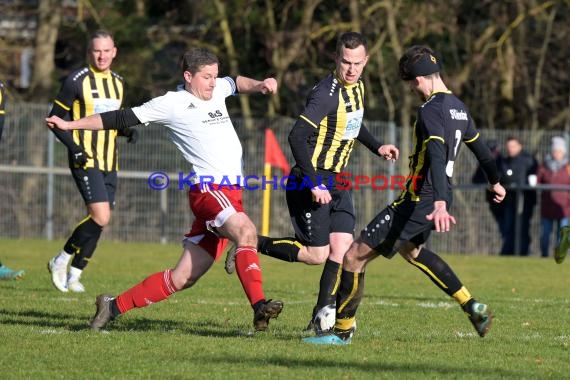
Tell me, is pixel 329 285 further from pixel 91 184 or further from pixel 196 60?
pixel 91 184

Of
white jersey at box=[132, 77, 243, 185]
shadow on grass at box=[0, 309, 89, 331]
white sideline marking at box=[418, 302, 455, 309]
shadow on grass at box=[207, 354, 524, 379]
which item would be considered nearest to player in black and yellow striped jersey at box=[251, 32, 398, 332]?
white jersey at box=[132, 77, 243, 185]

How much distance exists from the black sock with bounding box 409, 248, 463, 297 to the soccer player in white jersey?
108 centimetres

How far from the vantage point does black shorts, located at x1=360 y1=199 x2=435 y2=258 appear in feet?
25.5

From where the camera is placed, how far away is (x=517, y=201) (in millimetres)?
20406

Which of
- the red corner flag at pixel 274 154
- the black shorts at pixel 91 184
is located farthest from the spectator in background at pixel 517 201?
the black shorts at pixel 91 184

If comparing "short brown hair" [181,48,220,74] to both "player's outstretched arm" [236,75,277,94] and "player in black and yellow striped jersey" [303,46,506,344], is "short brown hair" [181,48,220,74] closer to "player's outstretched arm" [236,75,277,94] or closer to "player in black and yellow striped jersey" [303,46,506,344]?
"player's outstretched arm" [236,75,277,94]

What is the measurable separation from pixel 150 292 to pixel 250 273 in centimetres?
76

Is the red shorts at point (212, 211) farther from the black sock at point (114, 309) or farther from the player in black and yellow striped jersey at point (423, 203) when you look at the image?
the player in black and yellow striped jersey at point (423, 203)

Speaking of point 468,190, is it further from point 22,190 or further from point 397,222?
point 397,222

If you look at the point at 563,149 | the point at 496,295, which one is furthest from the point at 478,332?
the point at 563,149

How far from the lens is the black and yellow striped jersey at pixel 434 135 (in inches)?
299

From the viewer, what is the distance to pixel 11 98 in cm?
2511

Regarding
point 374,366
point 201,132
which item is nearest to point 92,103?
point 201,132

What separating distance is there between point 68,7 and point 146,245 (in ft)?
24.1
